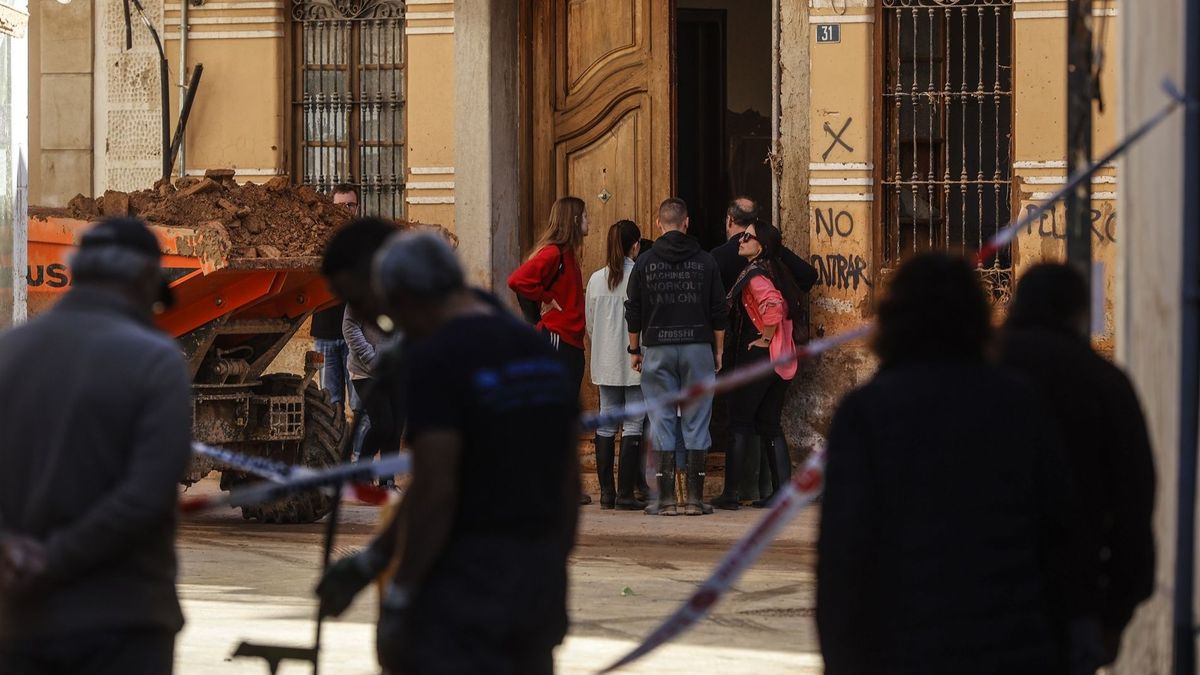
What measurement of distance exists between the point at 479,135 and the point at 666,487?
3.51 meters

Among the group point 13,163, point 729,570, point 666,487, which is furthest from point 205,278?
point 729,570

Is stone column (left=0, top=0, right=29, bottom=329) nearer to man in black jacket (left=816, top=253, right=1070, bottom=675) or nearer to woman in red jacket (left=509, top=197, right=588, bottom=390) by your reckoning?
woman in red jacket (left=509, top=197, right=588, bottom=390)

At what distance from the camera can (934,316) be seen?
483cm

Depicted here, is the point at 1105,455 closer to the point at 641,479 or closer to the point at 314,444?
the point at 314,444

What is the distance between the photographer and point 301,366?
52.9 feet

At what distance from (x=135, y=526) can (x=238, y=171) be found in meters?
11.8

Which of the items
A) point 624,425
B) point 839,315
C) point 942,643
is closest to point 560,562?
point 942,643

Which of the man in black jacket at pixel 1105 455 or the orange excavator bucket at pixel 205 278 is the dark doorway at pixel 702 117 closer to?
the orange excavator bucket at pixel 205 278

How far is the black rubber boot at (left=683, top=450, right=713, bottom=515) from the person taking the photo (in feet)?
45.0

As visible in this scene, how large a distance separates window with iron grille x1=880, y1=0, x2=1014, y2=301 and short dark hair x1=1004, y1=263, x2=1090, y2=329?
31.3ft

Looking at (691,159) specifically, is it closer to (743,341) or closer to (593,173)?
(593,173)

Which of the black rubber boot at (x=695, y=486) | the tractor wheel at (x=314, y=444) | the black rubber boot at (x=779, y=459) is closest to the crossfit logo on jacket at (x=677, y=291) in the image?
the black rubber boot at (x=695, y=486)

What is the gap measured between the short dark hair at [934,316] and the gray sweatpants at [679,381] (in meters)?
8.36

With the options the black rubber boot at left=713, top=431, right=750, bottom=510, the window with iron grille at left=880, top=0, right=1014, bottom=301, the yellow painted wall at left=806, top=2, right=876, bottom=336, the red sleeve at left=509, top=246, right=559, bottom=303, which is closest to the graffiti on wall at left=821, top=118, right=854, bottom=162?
the yellow painted wall at left=806, top=2, right=876, bottom=336
